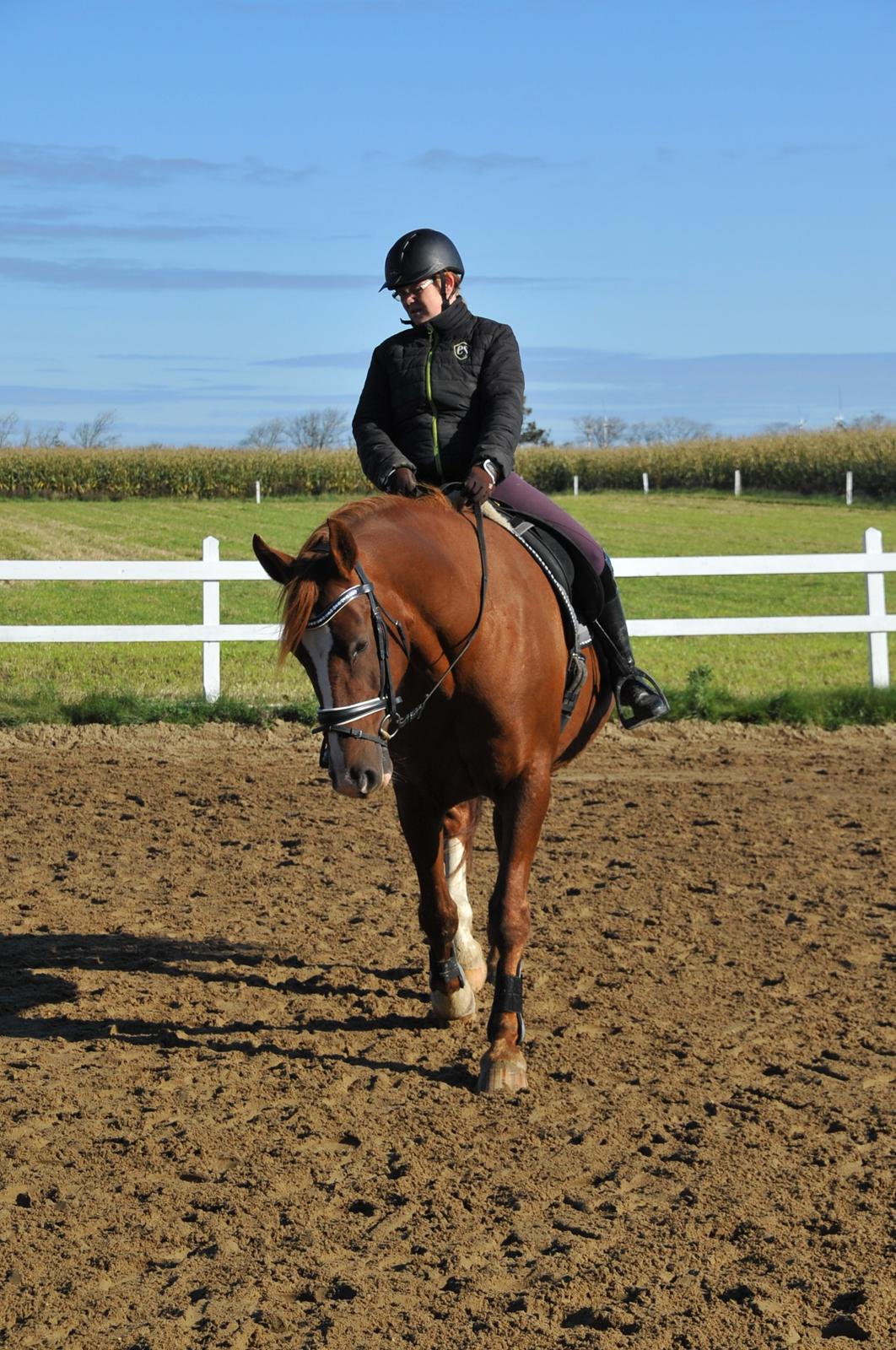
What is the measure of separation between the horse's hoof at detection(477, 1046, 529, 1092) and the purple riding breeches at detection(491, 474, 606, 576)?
6.54 feet

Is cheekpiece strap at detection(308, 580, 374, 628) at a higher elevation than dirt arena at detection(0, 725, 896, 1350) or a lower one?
higher

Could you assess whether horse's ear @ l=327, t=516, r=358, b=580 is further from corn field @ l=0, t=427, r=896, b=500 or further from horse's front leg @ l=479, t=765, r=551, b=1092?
corn field @ l=0, t=427, r=896, b=500

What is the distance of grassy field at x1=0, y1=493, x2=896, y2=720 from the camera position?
14797 millimetres

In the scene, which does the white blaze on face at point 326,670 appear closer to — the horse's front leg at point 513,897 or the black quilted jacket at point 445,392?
the horse's front leg at point 513,897

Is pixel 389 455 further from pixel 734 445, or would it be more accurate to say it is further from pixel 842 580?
pixel 734 445

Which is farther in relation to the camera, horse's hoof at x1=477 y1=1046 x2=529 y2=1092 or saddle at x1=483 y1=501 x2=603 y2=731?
saddle at x1=483 y1=501 x2=603 y2=731

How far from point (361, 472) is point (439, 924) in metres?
43.9

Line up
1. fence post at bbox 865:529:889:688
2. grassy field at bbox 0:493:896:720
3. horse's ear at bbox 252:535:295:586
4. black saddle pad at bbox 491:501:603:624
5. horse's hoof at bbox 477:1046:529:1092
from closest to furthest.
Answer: horse's ear at bbox 252:535:295:586
horse's hoof at bbox 477:1046:529:1092
black saddle pad at bbox 491:501:603:624
fence post at bbox 865:529:889:688
grassy field at bbox 0:493:896:720

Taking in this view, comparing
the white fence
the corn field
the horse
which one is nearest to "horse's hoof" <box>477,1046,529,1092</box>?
the horse

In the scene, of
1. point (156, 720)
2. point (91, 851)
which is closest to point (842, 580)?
point (156, 720)

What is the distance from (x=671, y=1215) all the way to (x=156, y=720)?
30.4 ft

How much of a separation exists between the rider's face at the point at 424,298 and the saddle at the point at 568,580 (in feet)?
2.46

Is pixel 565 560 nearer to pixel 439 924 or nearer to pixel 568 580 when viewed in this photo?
pixel 568 580

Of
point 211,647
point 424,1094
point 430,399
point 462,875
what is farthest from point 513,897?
point 211,647
